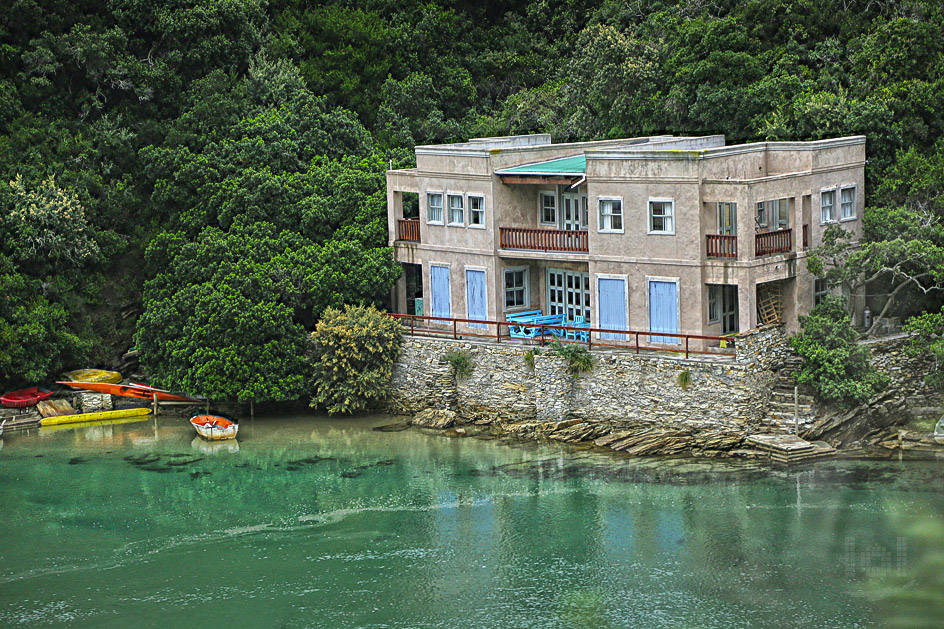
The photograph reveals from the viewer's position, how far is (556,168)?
52750 millimetres

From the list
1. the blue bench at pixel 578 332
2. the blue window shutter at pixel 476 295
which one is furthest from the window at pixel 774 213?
the blue window shutter at pixel 476 295

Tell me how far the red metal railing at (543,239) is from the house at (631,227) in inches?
1.9

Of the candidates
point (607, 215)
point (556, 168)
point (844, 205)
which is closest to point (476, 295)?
point (556, 168)

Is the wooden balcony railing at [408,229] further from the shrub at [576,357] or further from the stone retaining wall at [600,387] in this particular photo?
the shrub at [576,357]

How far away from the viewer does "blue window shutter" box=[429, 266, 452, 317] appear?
5578 cm

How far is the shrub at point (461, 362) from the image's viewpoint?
52531 millimetres

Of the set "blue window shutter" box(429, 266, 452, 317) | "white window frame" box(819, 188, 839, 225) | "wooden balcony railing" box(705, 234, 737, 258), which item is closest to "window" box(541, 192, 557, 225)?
"blue window shutter" box(429, 266, 452, 317)

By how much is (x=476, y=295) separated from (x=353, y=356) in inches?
215

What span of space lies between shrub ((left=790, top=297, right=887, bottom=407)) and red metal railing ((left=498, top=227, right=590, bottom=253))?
8.88 meters

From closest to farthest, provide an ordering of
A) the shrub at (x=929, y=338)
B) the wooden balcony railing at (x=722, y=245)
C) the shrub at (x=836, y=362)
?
1. the shrub at (x=836, y=362)
2. the shrub at (x=929, y=338)
3. the wooden balcony railing at (x=722, y=245)

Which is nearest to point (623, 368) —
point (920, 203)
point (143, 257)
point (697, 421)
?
point (697, 421)

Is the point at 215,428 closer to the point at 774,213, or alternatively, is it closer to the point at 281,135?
the point at 281,135

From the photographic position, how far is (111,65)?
64.1m

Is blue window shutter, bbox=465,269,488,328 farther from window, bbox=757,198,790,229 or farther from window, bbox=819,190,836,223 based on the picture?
window, bbox=819,190,836,223
